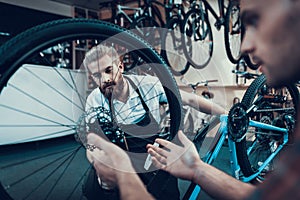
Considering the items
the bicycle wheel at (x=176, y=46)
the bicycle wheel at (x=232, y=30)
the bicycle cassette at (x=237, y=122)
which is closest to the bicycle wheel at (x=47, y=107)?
the bicycle cassette at (x=237, y=122)

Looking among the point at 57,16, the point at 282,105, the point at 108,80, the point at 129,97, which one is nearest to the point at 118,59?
the point at 108,80

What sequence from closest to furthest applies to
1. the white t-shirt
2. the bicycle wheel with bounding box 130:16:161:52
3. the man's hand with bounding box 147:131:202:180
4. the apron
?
the man's hand with bounding box 147:131:202:180 < the apron < the white t-shirt < the bicycle wheel with bounding box 130:16:161:52

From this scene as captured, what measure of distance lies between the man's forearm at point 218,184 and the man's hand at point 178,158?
0.8 inches

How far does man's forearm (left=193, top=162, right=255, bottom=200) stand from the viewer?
0.52m

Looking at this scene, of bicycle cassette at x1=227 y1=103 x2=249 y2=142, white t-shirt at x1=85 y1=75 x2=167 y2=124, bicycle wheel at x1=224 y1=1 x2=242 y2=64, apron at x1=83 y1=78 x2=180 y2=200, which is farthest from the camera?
bicycle wheel at x1=224 y1=1 x2=242 y2=64

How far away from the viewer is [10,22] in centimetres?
303

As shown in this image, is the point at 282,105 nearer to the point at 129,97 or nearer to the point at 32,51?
the point at 129,97

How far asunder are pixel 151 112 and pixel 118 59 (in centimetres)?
28

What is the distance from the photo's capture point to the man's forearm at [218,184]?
524 mm

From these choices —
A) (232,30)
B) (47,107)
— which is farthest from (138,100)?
(232,30)

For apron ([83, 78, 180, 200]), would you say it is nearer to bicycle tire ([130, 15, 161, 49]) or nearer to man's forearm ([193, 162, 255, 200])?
man's forearm ([193, 162, 255, 200])

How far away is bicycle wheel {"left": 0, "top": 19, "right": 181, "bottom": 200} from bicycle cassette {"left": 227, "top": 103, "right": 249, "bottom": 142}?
9.5 inches

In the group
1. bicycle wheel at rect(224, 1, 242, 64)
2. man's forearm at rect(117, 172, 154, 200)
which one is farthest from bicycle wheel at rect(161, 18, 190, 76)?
man's forearm at rect(117, 172, 154, 200)

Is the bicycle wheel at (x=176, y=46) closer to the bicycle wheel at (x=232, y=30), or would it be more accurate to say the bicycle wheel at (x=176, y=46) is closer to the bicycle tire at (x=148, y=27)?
the bicycle tire at (x=148, y=27)
